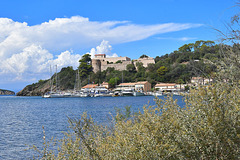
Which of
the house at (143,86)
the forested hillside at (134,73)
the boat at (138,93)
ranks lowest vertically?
the boat at (138,93)

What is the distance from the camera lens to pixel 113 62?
103750 mm

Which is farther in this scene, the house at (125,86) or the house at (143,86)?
the house at (125,86)

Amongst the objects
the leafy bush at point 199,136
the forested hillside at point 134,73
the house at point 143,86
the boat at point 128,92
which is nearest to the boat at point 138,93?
the boat at point 128,92

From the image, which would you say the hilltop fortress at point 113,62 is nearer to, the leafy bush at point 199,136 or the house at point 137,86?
the house at point 137,86

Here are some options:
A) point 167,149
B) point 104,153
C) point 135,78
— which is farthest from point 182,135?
point 135,78

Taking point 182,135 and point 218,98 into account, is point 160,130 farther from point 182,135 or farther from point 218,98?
point 218,98

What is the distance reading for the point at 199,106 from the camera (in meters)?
3.19

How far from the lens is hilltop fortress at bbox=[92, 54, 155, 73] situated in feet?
309

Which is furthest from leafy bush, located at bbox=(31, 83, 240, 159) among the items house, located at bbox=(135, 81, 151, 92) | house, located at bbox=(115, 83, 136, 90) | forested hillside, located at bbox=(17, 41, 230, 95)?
house, located at bbox=(115, 83, 136, 90)

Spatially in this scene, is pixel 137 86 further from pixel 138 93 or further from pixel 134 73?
pixel 134 73

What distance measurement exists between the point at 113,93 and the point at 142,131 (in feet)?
255

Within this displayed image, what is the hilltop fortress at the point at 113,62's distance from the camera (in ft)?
309

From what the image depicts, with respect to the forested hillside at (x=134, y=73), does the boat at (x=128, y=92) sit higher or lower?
lower

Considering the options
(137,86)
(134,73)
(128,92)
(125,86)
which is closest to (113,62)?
(134,73)
